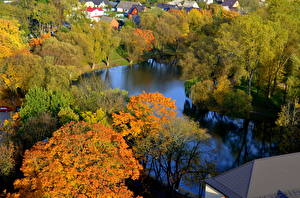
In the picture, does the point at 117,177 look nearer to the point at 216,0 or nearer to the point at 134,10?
the point at 134,10

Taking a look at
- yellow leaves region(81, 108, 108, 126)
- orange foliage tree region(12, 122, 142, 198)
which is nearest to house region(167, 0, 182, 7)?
yellow leaves region(81, 108, 108, 126)

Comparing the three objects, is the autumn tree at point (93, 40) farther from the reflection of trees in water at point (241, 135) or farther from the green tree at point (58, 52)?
the reflection of trees in water at point (241, 135)

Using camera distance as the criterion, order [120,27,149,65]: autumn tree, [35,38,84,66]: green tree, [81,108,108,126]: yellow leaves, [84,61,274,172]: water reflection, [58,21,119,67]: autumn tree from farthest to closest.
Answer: [120,27,149,65]: autumn tree → [58,21,119,67]: autumn tree → [35,38,84,66]: green tree → [84,61,274,172]: water reflection → [81,108,108,126]: yellow leaves

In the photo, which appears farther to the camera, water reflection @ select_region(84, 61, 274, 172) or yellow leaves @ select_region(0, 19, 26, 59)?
yellow leaves @ select_region(0, 19, 26, 59)

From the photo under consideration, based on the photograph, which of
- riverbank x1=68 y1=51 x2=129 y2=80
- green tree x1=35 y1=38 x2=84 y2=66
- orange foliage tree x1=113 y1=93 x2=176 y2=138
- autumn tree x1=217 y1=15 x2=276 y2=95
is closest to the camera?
orange foliage tree x1=113 y1=93 x2=176 y2=138

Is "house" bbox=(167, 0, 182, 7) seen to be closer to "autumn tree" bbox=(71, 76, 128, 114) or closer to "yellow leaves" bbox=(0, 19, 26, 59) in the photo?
"yellow leaves" bbox=(0, 19, 26, 59)
